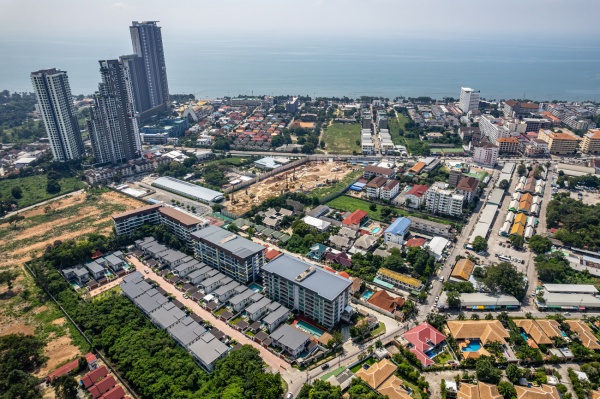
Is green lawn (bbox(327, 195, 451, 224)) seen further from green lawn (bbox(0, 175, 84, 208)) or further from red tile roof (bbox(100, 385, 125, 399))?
green lawn (bbox(0, 175, 84, 208))

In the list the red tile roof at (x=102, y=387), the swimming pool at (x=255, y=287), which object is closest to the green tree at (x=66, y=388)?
the red tile roof at (x=102, y=387)

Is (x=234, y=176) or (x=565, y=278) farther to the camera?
(x=234, y=176)

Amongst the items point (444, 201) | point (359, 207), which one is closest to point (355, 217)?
point (359, 207)

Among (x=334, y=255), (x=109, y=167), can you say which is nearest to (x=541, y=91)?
(x=334, y=255)

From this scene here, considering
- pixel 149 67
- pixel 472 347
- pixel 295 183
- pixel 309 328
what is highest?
pixel 149 67

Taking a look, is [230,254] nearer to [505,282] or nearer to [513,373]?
[513,373]

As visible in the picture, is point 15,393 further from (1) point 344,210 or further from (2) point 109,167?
(2) point 109,167
